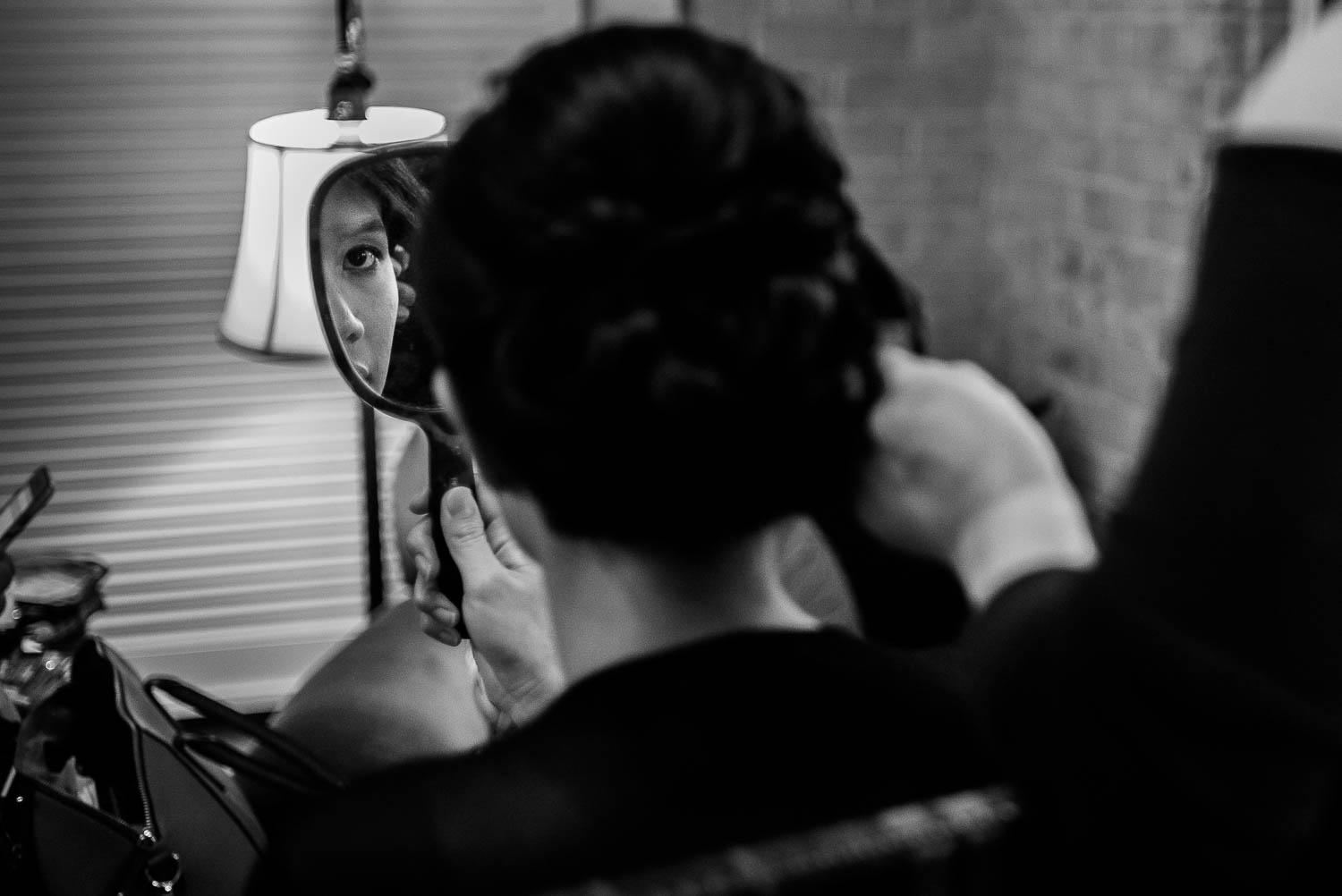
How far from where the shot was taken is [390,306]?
1159 mm

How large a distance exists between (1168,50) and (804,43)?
2.52ft

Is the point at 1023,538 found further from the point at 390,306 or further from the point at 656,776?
the point at 390,306

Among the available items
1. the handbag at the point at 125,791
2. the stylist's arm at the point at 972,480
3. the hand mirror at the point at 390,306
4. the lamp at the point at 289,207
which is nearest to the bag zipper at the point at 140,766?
Answer: the handbag at the point at 125,791

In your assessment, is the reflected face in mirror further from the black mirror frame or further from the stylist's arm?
the stylist's arm

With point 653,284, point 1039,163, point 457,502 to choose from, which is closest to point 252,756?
point 457,502

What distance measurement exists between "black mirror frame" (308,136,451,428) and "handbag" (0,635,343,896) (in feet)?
0.86

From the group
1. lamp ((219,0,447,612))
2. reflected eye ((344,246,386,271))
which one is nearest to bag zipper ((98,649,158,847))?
reflected eye ((344,246,386,271))

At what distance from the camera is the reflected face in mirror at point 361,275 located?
1.15 m

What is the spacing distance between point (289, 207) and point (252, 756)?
0.98 metres

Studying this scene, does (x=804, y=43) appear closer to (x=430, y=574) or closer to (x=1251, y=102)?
(x=430, y=574)

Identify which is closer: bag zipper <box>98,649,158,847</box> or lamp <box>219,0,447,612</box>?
bag zipper <box>98,649,158,847</box>

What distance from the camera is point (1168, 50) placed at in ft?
7.88

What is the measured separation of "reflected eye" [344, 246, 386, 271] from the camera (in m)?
1.17

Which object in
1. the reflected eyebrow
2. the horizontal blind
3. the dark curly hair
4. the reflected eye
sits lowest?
the horizontal blind
